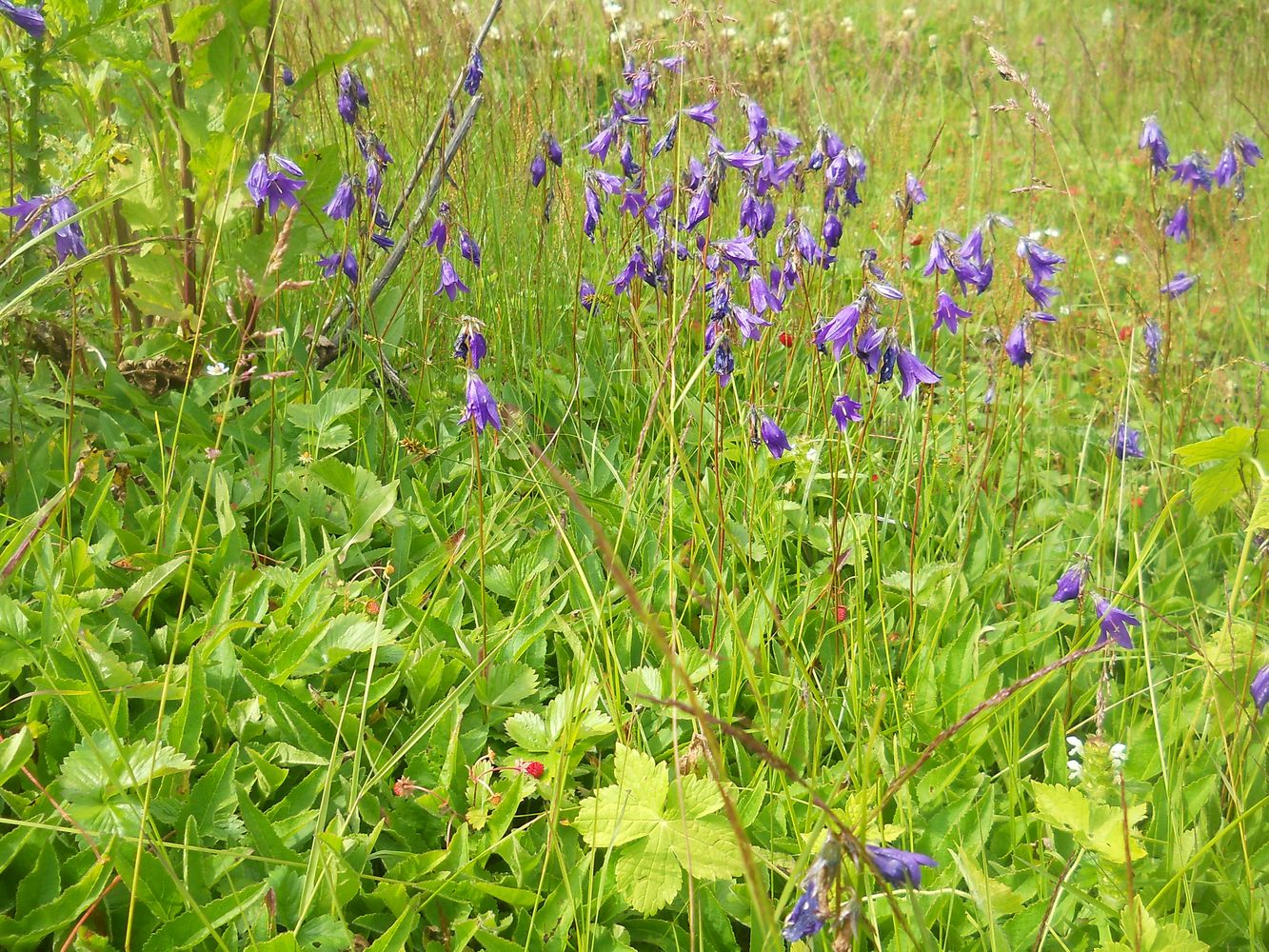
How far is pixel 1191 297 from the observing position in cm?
445

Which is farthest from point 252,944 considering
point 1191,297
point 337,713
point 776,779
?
point 1191,297

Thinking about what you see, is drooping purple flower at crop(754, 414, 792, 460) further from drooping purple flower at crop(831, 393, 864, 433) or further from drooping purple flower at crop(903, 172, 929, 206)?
drooping purple flower at crop(903, 172, 929, 206)

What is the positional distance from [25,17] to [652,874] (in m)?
1.82

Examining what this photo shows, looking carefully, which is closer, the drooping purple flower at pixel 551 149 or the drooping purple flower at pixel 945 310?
the drooping purple flower at pixel 945 310

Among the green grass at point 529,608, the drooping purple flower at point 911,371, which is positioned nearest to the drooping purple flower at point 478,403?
the green grass at point 529,608

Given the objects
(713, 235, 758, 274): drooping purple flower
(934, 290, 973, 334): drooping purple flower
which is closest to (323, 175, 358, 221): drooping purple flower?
(713, 235, 758, 274): drooping purple flower

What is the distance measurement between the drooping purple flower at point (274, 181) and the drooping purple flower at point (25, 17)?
16.9 inches

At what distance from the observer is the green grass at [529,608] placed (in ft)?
4.50

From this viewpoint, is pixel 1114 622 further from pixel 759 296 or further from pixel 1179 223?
pixel 1179 223

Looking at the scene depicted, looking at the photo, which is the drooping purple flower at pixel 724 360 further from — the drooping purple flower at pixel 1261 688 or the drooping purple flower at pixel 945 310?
the drooping purple flower at pixel 1261 688

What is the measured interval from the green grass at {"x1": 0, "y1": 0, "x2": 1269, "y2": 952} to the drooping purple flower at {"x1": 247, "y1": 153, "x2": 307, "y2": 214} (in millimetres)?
115

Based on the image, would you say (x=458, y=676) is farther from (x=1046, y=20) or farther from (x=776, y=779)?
(x=1046, y=20)

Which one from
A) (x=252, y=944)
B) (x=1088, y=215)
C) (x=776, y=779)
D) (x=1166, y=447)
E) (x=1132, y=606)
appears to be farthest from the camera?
(x=1088, y=215)

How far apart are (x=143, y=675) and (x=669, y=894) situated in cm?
97
